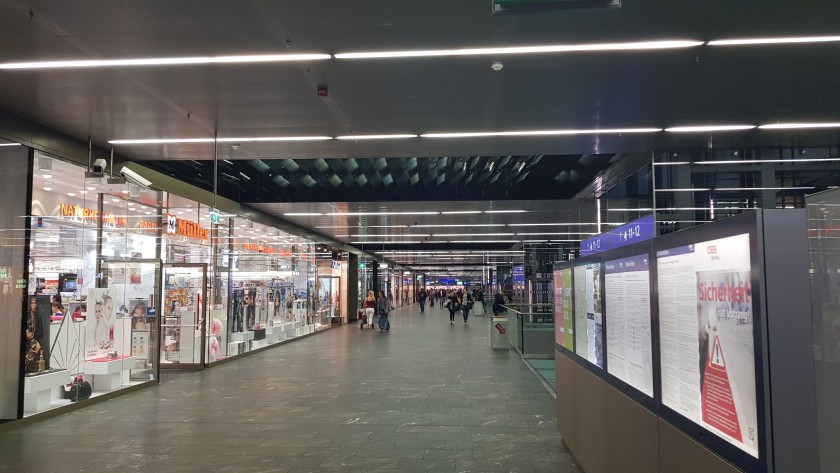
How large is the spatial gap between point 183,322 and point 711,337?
437 inches

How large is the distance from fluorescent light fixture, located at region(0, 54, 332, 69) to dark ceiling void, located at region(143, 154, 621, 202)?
663cm

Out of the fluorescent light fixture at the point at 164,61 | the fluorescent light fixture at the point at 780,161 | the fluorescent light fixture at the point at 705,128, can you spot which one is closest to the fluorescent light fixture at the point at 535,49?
the fluorescent light fixture at the point at 164,61

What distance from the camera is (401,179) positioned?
13070 millimetres

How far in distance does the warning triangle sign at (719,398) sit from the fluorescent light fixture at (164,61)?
164 inches

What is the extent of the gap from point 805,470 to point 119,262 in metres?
9.66

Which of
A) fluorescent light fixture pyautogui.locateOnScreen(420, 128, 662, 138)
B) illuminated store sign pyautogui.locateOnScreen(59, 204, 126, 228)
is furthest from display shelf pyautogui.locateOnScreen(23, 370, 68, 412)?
fluorescent light fixture pyautogui.locateOnScreen(420, 128, 662, 138)

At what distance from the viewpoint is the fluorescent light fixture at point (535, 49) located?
15.8 ft

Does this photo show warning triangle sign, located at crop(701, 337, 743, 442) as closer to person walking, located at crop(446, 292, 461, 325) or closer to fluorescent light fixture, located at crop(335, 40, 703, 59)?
fluorescent light fixture, located at crop(335, 40, 703, 59)

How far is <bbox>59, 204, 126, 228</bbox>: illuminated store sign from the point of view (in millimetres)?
7836

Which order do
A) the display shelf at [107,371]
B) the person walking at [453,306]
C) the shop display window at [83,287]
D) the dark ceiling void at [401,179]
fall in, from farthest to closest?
the person walking at [453,306] → the dark ceiling void at [401,179] → the display shelf at [107,371] → the shop display window at [83,287]

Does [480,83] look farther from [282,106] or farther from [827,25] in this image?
[827,25]

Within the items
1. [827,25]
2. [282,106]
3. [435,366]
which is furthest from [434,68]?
[435,366]

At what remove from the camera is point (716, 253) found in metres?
2.38

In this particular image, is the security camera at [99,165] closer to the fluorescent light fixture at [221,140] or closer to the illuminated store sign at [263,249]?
the fluorescent light fixture at [221,140]
